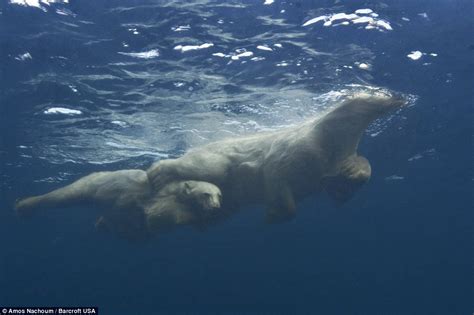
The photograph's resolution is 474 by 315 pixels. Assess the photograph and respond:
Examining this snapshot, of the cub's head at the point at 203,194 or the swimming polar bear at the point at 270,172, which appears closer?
the cub's head at the point at 203,194

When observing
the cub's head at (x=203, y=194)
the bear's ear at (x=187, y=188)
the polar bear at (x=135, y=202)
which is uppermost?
the cub's head at (x=203, y=194)

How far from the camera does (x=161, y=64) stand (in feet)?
41.1

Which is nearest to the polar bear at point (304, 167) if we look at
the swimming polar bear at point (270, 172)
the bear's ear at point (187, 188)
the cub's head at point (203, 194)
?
the swimming polar bear at point (270, 172)

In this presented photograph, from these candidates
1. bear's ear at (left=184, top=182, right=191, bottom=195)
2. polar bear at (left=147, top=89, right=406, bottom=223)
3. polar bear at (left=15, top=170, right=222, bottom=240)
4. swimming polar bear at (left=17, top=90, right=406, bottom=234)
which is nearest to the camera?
polar bear at (left=147, top=89, right=406, bottom=223)

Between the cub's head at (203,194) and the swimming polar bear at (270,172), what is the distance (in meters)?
0.35

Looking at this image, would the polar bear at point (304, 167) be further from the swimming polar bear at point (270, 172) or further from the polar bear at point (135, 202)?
the polar bear at point (135, 202)

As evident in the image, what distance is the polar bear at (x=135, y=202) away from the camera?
329 inches

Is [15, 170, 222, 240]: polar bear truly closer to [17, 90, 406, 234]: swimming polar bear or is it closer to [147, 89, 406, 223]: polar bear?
[17, 90, 406, 234]: swimming polar bear

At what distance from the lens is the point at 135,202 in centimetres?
966

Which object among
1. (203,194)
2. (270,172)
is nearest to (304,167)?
(270,172)

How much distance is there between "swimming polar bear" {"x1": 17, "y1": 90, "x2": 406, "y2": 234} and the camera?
8.10 metres

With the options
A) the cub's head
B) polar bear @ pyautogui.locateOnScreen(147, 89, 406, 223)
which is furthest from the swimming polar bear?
the cub's head

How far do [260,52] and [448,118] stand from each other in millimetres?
13770

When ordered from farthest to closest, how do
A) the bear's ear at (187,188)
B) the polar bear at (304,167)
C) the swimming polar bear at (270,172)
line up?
the bear's ear at (187,188) < the swimming polar bear at (270,172) < the polar bear at (304,167)
